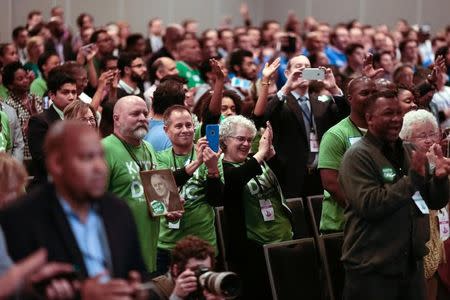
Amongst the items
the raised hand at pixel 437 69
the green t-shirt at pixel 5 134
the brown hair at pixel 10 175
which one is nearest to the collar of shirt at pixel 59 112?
the green t-shirt at pixel 5 134

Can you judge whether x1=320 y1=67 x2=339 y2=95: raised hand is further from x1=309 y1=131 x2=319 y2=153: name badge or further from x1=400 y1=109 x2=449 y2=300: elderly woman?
x1=400 y1=109 x2=449 y2=300: elderly woman

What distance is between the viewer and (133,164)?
5.27 m

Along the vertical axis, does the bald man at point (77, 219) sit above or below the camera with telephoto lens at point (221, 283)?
above

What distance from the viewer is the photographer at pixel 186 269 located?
4121 millimetres

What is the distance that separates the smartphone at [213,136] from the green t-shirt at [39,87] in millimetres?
4001

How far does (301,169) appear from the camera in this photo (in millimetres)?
7355

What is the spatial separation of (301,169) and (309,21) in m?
10.9

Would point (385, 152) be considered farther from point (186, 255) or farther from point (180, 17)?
point (180, 17)

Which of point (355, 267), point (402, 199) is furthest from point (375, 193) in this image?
point (355, 267)

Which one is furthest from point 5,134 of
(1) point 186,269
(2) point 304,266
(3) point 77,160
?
(3) point 77,160

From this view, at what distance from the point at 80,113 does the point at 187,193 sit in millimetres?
798

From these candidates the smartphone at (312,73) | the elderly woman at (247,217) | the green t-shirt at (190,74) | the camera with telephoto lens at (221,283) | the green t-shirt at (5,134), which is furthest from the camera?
the green t-shirt at (190,74)

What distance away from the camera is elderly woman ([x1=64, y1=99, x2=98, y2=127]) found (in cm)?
586

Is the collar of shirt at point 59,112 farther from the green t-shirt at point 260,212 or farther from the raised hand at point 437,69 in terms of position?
the raised hand at point 437,69
